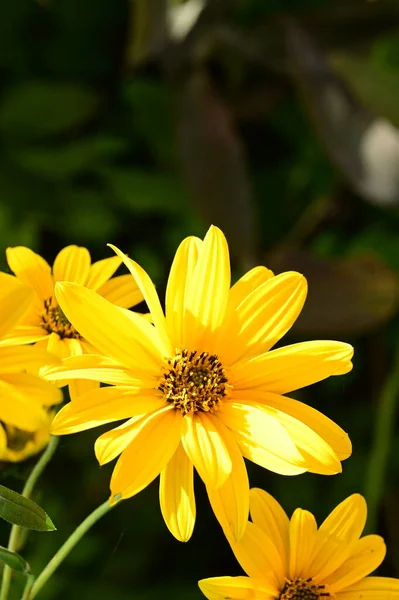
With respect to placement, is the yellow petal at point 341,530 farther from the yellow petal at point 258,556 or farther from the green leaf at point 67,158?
the green leaf at point 67,158

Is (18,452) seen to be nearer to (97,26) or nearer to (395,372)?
(395,372)

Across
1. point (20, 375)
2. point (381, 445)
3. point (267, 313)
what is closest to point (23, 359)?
point (20, 375)

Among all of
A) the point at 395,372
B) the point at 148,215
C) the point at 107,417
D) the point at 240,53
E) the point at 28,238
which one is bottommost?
the point at 107,417

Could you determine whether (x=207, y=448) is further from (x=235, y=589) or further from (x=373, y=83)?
(x=373, y=83)

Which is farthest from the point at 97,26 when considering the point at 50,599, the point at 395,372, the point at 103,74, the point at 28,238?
the point at 50,599

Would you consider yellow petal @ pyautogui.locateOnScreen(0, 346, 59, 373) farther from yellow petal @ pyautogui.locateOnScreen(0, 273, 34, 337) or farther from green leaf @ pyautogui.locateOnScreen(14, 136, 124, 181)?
green leaf @ pyautogui.locateOnScreen(14, 136, 124, 181)

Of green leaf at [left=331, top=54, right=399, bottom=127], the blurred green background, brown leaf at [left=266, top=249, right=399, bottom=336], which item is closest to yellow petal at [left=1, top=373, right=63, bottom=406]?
the blurred green background

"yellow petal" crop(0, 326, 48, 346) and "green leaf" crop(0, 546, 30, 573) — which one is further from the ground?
"yellow petal" crop(0, 326, 48, 346)
